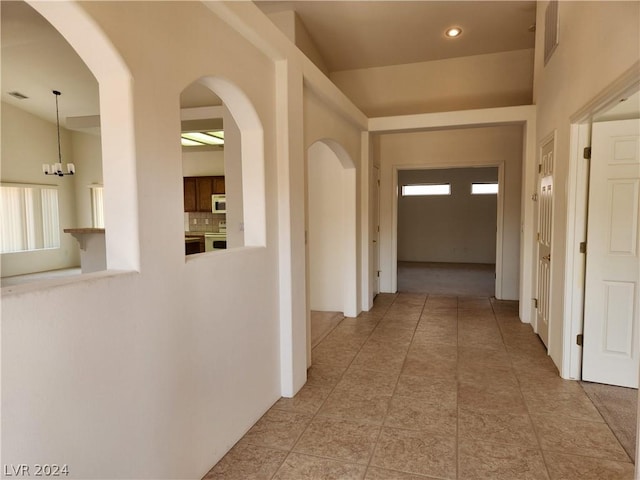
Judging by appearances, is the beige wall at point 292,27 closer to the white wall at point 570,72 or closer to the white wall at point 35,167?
the white wall at point 570,72

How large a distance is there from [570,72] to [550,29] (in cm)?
93

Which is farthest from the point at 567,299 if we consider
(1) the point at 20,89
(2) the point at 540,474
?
(1) the point at 20,89

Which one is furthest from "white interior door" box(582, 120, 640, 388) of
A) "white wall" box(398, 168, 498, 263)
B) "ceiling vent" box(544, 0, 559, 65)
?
"white wall" box(398, 168, 498, 263)

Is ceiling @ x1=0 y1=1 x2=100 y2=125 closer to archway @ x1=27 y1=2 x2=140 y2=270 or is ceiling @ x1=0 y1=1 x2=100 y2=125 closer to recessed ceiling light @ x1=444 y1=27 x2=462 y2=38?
archway @ x1=27 y1=2 x2=140 y2=270

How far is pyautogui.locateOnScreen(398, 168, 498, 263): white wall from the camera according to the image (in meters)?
9.64

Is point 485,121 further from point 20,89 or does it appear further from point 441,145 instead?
point 20,89

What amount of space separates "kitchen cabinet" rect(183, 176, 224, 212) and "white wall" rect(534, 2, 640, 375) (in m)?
6.53

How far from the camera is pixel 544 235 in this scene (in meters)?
3.82

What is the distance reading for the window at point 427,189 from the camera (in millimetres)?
9945

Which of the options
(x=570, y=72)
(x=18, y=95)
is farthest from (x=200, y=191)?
(x=570, y=72)

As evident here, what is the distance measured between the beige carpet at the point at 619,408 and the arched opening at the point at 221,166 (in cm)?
245

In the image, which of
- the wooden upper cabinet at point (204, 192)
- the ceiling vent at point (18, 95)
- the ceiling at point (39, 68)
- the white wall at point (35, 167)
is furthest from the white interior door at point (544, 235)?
the white wall at point (35, 167)

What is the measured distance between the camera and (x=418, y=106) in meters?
5.74

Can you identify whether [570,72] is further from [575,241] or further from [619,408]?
[619,408]
